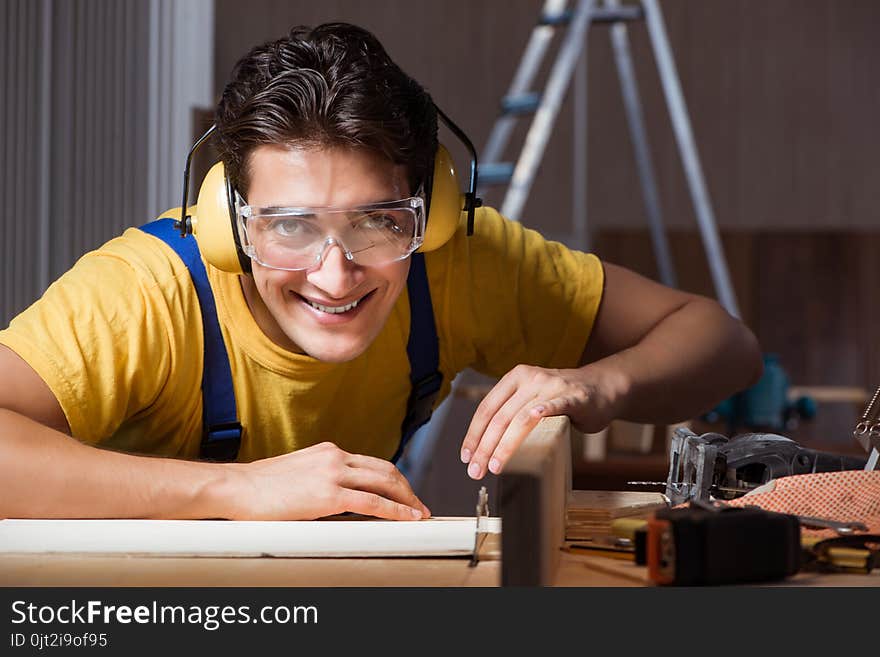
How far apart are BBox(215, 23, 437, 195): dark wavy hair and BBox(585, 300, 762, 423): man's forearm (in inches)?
15.4

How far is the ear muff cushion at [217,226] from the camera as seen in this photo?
4.19 ft

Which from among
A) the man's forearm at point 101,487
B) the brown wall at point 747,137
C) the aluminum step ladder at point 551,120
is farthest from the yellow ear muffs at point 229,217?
the brown wall at point 747,137

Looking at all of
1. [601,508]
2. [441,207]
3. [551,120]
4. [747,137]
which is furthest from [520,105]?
[601,508]

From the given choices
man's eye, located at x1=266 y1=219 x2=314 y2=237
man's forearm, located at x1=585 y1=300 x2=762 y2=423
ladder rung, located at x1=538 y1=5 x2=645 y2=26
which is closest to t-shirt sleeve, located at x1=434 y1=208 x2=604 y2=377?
man's forearm, located at x1=585 y1=300 x2=762 y2=423

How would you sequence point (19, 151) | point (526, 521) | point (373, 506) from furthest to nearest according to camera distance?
point (19, 151) < point (373, 506) < point (526, 521)

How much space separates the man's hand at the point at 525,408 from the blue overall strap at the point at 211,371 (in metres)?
0.46

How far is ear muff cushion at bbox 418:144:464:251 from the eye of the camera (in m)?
1.34

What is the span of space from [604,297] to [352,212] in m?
0.61

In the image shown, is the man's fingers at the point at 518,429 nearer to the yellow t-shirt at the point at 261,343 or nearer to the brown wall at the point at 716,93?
the yellow t-shirt at the point at 261,343

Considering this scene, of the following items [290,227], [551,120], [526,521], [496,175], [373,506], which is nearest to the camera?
[526,521]

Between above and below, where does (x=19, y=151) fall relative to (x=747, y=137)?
below

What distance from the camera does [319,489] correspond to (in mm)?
1001

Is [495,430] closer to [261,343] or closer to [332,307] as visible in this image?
[332,307]

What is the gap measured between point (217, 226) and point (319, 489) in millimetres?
434
